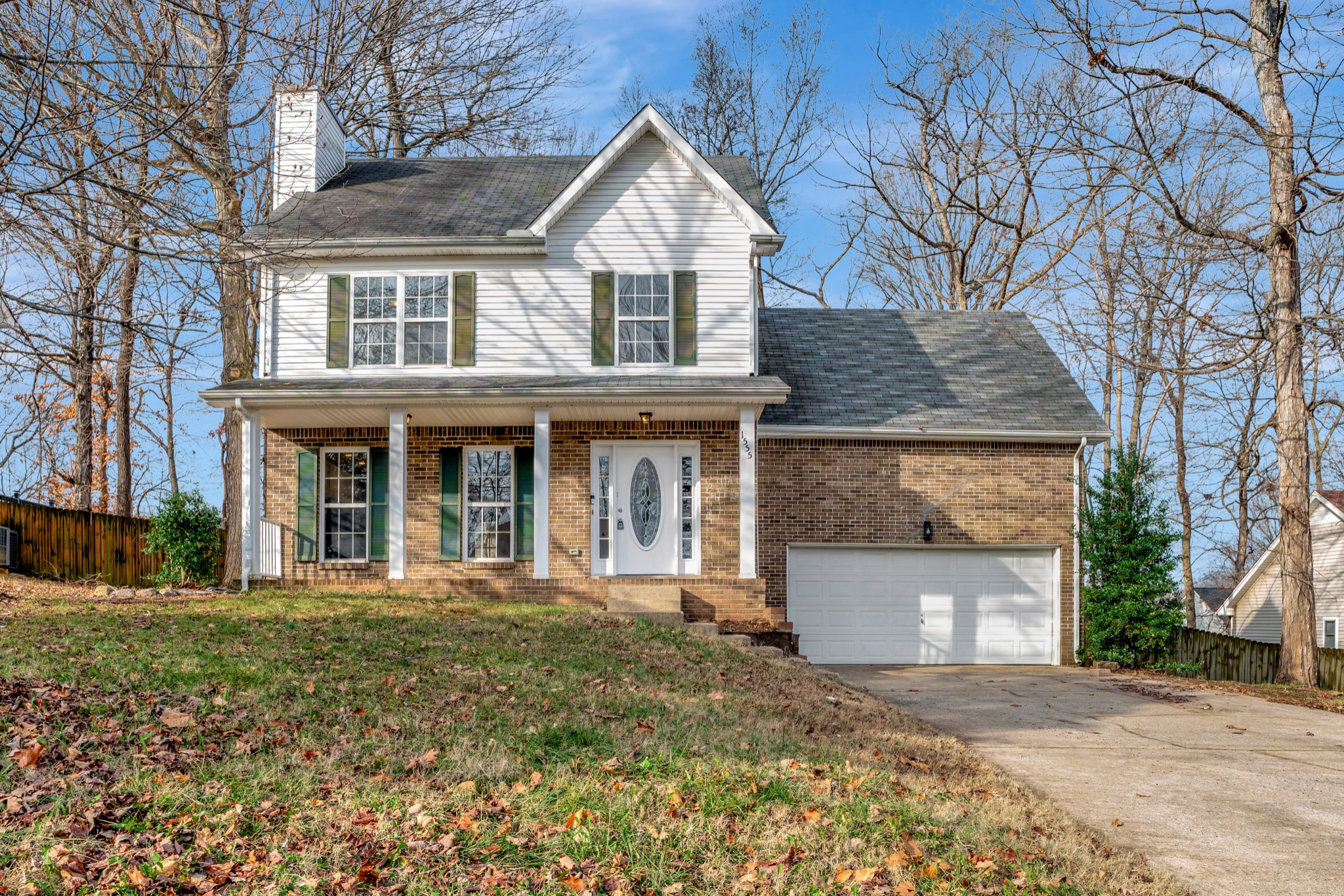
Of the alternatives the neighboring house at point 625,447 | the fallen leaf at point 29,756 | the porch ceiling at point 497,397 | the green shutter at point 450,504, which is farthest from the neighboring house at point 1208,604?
the fallen leaf at point 29,756

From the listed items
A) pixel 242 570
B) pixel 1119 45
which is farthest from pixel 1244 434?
pixel 242 570

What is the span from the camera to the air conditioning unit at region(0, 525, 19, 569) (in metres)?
19.7

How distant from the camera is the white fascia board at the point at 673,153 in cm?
1644

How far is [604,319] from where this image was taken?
55.3 feet

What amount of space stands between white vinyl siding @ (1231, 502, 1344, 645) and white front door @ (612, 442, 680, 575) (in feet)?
51.5

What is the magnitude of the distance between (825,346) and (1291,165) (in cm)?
771

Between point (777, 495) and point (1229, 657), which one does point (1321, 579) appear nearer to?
point (1229, 657)

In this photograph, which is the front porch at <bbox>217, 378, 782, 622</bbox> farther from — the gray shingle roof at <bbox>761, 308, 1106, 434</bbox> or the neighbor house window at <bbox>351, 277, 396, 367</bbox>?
the gray shingle roof at <bbox>761, 308, 1106, 434</bbox>

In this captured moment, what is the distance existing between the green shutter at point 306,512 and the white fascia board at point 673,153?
518 cm

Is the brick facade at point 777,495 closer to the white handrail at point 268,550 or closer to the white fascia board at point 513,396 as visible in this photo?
the white handrail at point 268,550

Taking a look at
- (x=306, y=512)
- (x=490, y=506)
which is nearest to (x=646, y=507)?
(x=490, y=506)

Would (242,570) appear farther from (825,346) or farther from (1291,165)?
(1291,165)

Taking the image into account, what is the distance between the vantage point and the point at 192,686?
749 cm

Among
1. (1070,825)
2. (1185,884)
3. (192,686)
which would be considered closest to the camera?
(1185,884)
